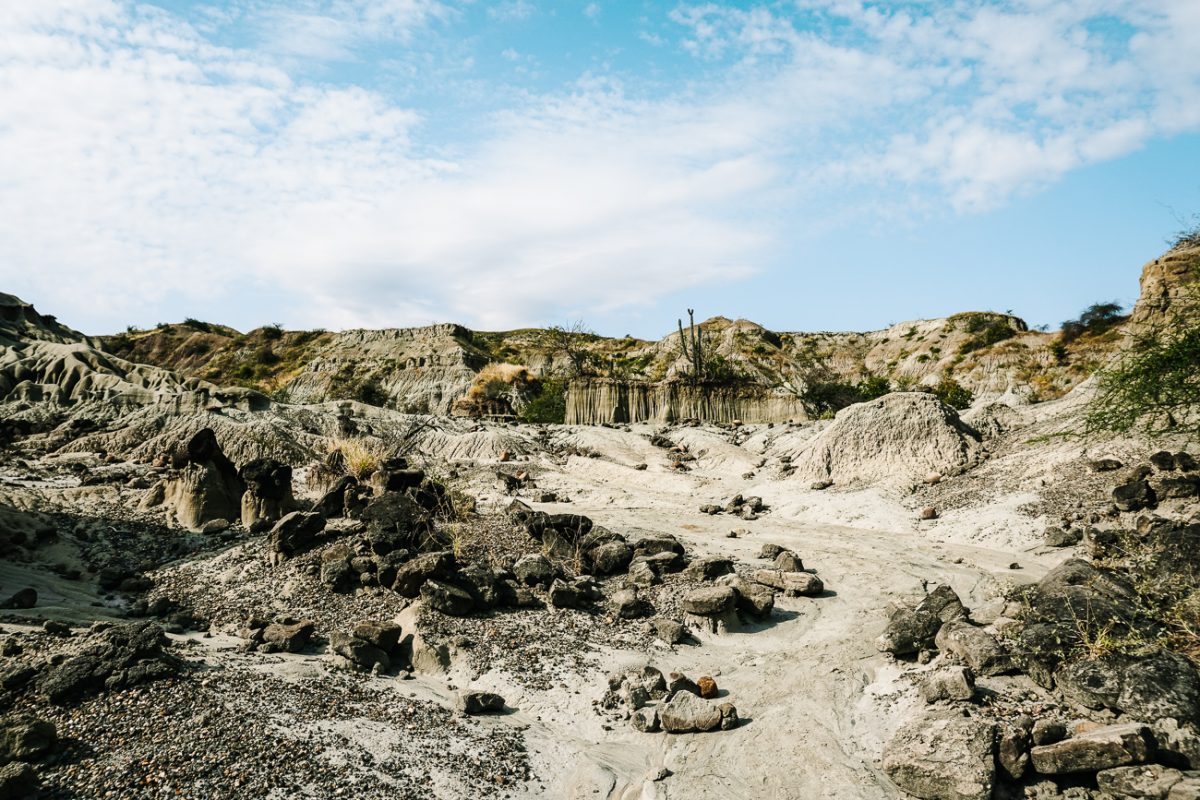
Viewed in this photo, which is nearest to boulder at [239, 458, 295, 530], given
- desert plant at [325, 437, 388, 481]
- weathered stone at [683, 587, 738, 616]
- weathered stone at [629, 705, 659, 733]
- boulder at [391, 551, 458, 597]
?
desert plant at [325, 437, 388, 481]

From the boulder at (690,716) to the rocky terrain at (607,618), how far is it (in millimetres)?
32

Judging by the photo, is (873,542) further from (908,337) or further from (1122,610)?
(908,337)

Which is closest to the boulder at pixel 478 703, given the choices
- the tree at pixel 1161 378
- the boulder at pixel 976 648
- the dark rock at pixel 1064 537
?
the boulder at pixel 976 648

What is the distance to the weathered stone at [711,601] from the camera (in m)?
8.36

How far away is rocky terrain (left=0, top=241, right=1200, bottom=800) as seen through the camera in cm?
514

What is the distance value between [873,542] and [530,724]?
8.48 metres

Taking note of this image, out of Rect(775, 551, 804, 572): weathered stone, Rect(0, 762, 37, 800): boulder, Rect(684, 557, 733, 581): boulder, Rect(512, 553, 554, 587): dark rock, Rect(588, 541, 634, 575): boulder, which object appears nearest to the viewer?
Rect(0, 762, 37, 800): boulder

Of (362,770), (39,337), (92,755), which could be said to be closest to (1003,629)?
(362,770)

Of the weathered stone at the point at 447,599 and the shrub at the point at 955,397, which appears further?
the shrub at the point at 955,397

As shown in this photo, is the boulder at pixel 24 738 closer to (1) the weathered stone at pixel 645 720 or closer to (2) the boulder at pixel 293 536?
(1) the weathered stone at pixel 645 720

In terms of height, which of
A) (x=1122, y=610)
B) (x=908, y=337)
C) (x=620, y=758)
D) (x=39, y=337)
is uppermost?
(x=908, y=337)

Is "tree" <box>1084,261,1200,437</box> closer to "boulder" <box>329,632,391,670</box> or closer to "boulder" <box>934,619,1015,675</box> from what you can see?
"boulder" <box>934,619,1015,675</box>

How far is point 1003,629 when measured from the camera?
6.95 metres

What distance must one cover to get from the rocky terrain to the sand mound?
0.23ft
